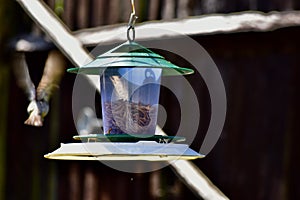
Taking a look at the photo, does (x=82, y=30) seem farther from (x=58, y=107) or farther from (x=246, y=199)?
(x=246, y=199)

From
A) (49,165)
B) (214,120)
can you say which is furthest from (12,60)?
(214,120)

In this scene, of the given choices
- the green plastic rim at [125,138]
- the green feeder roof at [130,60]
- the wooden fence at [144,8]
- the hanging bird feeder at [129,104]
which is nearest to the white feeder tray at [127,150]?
the hanging bird feeder at [129,104]

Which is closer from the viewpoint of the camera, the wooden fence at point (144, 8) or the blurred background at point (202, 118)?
the blurred background at point (202, 118)

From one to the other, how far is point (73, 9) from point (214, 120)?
1316 millimetres

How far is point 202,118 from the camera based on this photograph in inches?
202

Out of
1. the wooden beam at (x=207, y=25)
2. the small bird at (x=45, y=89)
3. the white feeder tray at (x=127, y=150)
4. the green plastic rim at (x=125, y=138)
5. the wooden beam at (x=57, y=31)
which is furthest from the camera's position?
the small bird at (x=45, y=89)

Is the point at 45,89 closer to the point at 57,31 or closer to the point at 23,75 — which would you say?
the point at 23,75

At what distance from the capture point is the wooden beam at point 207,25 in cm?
489

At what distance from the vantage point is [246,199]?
499 cm

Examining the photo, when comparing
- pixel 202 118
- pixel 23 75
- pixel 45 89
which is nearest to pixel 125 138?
pixel 202 118

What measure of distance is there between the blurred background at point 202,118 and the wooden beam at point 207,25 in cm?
4

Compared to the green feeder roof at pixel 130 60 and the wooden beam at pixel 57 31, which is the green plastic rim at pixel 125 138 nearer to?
the green feeder roof at pixel 130 60

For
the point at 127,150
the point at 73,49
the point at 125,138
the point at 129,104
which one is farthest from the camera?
the point at 73,49

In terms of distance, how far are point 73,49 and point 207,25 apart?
37.5 inches
